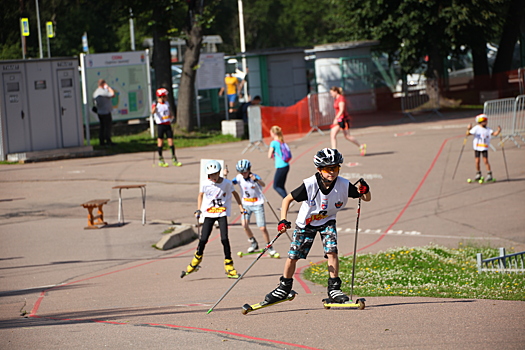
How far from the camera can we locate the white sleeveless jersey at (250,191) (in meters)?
12.6

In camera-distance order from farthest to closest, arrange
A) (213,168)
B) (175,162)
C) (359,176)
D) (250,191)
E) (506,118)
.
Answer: (506,118), (175,162), (359,176), (250,191), (213,168)

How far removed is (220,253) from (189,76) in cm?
1504

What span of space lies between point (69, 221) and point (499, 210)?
9.17 meters

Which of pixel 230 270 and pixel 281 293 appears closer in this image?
pixel 281 293

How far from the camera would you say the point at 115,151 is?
23.7 meters

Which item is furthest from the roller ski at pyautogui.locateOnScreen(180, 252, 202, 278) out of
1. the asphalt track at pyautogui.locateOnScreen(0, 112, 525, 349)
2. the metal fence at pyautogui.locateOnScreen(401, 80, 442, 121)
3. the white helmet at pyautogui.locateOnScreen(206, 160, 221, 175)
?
the metal fence at pyautogui.locateOnScreen(401, 80, 442, 121)

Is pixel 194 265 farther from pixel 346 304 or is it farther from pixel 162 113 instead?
pixel 162 113

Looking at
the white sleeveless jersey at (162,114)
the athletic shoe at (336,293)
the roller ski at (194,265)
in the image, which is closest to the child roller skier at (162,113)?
the white sleeveless jersey at (162,114)

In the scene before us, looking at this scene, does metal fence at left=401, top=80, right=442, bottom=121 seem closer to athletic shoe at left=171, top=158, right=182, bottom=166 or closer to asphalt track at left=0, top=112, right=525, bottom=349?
asphalt track at left=0, top=112, right=525, bottom=349

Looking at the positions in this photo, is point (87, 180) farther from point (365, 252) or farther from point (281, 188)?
point (365, 252)

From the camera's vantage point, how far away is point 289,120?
1012 inches

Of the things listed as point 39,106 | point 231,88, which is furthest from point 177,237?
point 231,88

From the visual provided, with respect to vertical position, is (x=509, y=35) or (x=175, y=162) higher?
(x=509, y=35)

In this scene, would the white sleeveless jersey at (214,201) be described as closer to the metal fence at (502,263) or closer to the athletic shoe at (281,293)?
the athletic shoe at (281,293)
